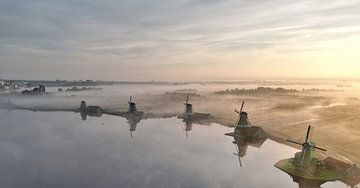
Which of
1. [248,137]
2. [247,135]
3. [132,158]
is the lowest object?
[132,158]

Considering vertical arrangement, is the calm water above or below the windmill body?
below

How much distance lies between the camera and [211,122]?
8362cm

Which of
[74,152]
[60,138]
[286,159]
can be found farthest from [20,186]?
[286,159]

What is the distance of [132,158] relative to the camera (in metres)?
51.1

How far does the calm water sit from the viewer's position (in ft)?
134

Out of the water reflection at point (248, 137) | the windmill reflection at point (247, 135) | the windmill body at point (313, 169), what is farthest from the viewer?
the windmill reflection at point (247, 135)

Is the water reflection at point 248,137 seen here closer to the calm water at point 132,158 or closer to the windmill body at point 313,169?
the calm water at point 132,158

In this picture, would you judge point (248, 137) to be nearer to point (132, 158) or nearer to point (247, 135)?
point (247, 135)

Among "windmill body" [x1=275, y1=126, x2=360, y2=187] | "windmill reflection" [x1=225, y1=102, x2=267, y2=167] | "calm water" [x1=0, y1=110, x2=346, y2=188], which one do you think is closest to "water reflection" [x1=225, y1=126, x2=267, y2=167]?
"windmill reflection" [x1=225, y1=102, x2=267, y2=167]

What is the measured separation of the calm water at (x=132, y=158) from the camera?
134 ft

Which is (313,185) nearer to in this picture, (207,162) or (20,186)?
(207,162)

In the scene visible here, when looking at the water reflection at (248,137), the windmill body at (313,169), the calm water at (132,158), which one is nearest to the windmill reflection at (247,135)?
the water reflection at (248,137)

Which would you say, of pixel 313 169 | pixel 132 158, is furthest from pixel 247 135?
pixel 132 158

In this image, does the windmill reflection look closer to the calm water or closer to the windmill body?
the calm water
